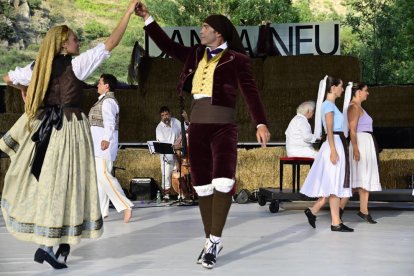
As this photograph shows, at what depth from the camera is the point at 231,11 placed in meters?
57.1

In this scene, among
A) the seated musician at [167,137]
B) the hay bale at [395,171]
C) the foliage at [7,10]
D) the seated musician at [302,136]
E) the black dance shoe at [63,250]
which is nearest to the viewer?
the black dance shoe at [63,250]

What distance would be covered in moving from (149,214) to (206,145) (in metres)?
5.88

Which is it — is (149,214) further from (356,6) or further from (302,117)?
(356,6)

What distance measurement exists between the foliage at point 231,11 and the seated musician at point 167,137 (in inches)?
1488

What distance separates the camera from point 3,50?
67.4 m

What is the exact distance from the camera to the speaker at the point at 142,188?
17.8 metres

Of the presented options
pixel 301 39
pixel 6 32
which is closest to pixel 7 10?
pixel 6 32

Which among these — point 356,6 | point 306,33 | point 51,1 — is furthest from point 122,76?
point 306,33

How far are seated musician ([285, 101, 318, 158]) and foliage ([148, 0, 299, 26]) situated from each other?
41198 mm

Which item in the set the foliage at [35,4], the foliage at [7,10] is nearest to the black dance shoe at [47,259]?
the foliage at [7,10]

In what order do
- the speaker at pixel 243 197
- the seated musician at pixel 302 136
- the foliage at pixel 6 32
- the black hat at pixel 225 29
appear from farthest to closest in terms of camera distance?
the foliage at pixel 6 32, the speaker at pixel 243 197, the seated musician at pixel 302 136, the black hat at pixel 225 29

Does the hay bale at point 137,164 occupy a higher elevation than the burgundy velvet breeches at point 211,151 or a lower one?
lower

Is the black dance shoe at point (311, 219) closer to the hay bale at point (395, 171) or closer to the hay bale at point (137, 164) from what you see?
the hay bale at point (395, 171)

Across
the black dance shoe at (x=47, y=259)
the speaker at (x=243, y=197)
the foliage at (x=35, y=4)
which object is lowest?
the speaker at (x=243, y=197)
